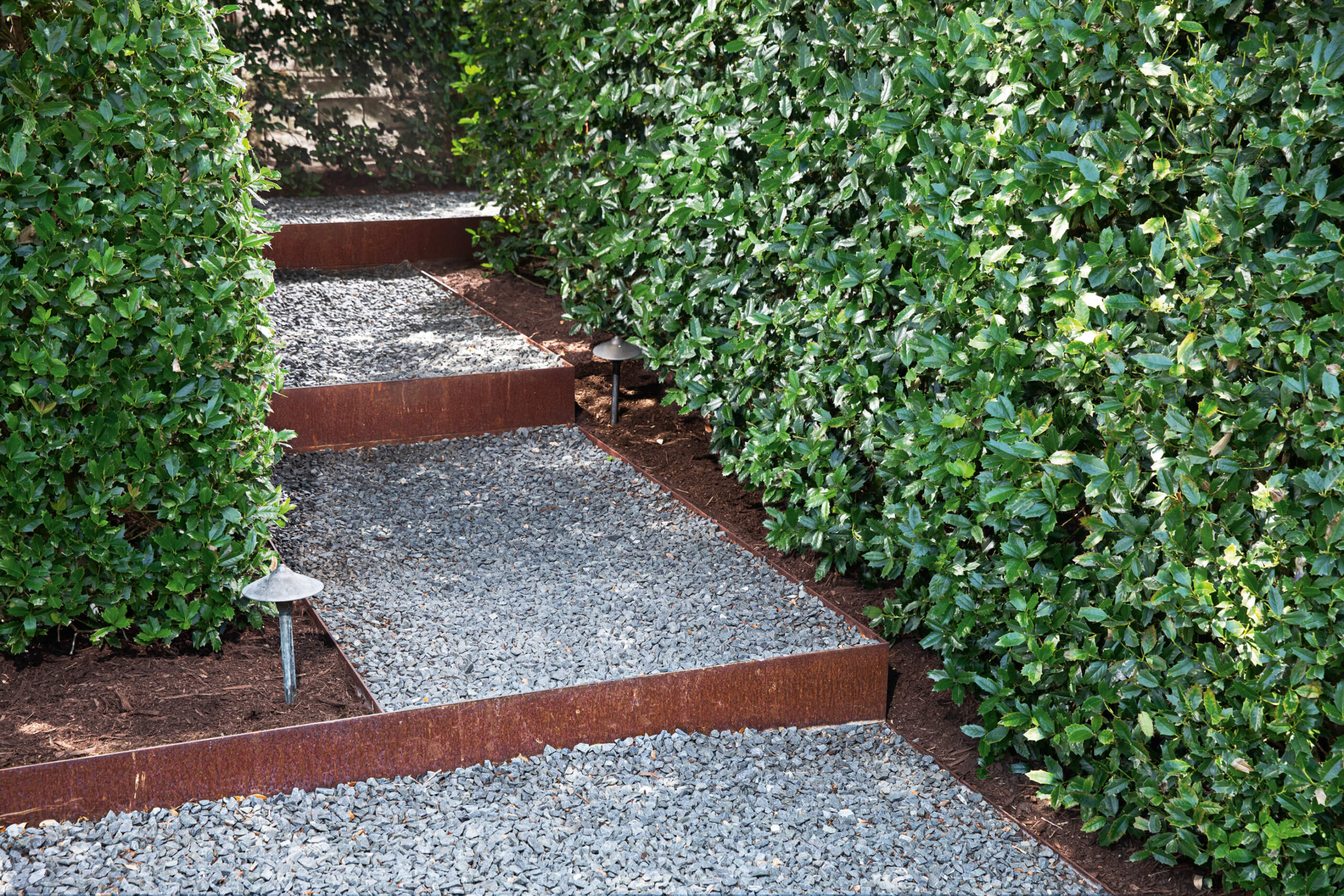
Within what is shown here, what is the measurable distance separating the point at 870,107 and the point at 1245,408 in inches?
59.5

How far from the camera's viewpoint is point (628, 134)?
5129 mm

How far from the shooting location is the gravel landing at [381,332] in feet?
17.5

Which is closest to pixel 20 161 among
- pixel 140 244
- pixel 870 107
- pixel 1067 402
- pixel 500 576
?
pixel 140 244

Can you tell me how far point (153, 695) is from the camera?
10.0 ft

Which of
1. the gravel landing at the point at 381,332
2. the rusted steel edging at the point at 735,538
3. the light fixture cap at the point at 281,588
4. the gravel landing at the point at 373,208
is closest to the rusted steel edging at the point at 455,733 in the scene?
the rusted steel edging at the point at 735,538

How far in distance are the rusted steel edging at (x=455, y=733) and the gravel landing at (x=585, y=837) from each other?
0.04 meters

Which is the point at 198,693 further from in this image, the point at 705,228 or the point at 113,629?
the point at 705,228

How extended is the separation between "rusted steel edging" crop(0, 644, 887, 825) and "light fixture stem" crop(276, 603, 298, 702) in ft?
0.80

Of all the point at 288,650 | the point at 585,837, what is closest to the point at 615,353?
the point at 288,650

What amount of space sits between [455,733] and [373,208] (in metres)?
6.14

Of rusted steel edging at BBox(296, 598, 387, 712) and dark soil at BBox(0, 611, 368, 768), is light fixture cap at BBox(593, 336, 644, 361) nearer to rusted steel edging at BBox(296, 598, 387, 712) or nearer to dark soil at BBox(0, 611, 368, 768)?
rusted steel edging at BBox(296, 598, 387, 712)

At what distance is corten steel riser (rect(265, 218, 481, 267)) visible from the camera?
726 cm

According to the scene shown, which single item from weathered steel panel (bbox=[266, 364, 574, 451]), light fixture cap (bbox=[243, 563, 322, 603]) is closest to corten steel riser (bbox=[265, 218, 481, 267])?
weathered steel panel (bbox=[266, 364, 574, 451])

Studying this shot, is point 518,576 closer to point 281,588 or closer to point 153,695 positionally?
point 281,588
